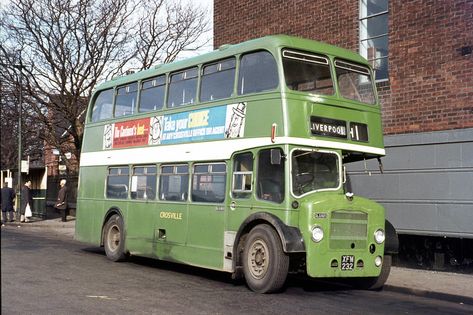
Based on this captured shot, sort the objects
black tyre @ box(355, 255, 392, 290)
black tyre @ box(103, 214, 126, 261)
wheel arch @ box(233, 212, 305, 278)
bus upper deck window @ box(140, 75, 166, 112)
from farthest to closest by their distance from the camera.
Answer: black tyre @ box(103, 214, 126, 261)
bus upper deck window @ box(140, 75, 166, 112)
black tyre @ box(355, 255, 392, 290)
wheel arch @ box(233, 212, 305, 278)

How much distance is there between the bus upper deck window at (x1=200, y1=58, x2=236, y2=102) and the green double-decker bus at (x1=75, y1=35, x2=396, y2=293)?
0.02 m

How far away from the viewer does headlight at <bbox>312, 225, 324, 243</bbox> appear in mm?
8633

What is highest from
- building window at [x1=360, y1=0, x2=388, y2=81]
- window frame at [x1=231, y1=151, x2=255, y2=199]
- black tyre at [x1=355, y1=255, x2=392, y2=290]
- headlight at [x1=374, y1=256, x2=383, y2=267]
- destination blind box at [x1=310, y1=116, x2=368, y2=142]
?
building window at [x1=360, y1=0, x2=388, y2=81]

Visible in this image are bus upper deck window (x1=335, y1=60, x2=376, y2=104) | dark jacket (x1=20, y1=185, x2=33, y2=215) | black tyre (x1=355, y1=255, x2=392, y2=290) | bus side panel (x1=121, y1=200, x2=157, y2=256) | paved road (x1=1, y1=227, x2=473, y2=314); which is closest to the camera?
paved road (x1=1, y1=227, x2=473, y2=314)

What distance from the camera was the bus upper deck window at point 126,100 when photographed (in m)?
12.9

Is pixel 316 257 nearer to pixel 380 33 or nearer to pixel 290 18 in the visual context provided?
pixel 380 33

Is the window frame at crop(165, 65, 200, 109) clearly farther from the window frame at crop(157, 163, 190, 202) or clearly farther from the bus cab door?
the bus cab door

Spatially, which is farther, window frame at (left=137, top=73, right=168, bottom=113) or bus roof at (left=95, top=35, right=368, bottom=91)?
window frame at (left=137, top=73, right=168, bottom=113)

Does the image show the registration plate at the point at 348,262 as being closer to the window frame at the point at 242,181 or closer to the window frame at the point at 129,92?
the window frame at the point at 242,181

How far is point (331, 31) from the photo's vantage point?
1409 cm

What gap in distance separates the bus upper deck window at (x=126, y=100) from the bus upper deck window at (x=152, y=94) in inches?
12.7

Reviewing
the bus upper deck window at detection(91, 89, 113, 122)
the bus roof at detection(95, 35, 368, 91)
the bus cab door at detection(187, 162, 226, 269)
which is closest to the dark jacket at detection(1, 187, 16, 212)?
the bus upper deck window at detection(91, 89, 113, 122)

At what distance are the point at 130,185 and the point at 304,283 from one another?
4548 millimetres

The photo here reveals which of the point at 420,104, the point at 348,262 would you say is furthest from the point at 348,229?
the point at 420,104
